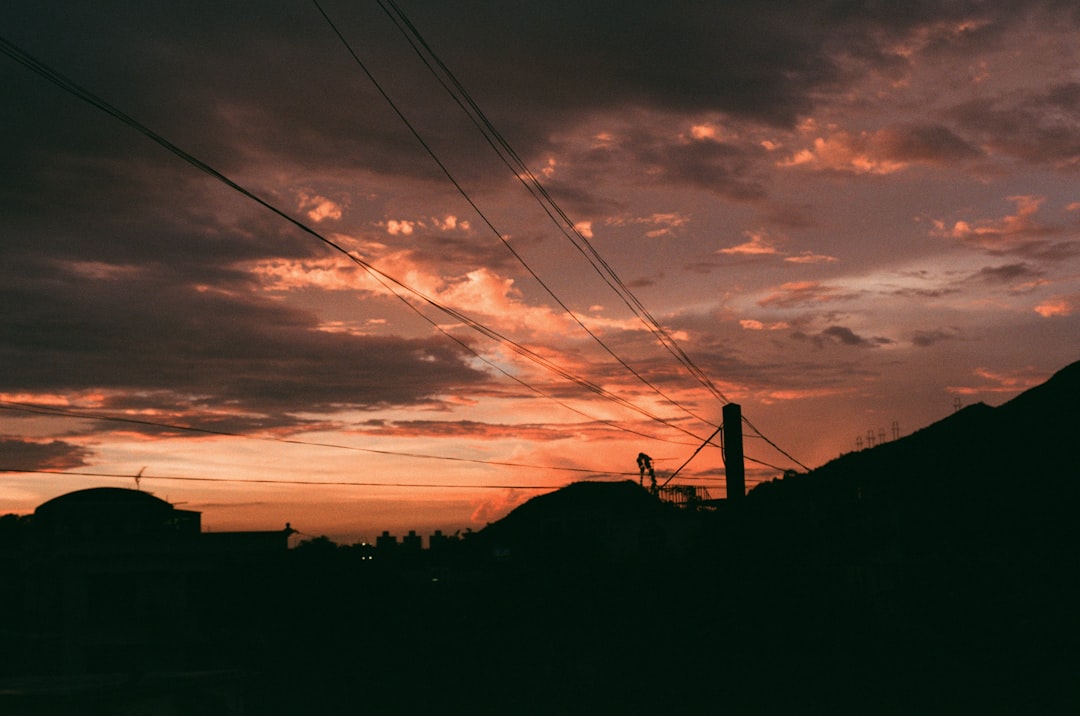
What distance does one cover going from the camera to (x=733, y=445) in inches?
1869

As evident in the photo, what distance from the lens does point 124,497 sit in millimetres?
62688

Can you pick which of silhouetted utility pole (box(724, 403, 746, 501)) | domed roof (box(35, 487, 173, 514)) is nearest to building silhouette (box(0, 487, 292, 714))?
domed roof (box(35, 487, 173, 514))

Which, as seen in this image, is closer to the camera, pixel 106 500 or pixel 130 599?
pixel 130 599

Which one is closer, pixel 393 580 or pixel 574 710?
pixel 574 710

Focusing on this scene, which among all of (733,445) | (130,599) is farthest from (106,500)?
(733,445)

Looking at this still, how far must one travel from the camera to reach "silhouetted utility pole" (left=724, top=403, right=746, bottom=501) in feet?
155

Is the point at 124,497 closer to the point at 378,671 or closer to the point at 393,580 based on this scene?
the point at 393,580

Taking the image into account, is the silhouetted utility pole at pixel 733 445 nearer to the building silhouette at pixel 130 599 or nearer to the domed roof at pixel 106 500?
the building silhouette at pixel 130 599

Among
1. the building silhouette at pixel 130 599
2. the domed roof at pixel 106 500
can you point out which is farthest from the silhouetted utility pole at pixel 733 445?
the domed roof at pixel 106 500

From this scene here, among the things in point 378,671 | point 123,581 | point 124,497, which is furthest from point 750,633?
point 124,497

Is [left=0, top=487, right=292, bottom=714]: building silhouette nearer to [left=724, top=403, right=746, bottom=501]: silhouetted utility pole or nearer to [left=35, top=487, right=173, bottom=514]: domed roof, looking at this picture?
[left=35, top=487, right=173, bottom=514]: domed roof

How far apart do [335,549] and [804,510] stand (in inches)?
1079

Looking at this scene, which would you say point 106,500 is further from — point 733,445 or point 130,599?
point 733,445

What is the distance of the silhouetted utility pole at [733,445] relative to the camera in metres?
47.3
